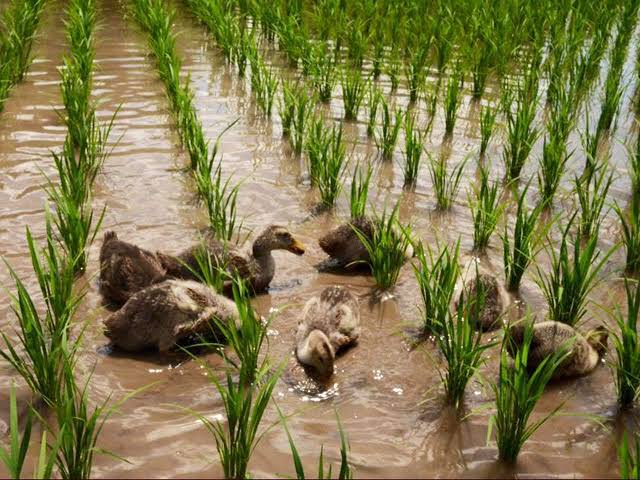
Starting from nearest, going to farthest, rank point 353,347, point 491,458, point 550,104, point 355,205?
point 491,458
point 353,347
point 355,205
point 550,104

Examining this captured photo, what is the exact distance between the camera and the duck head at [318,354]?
4.11 m

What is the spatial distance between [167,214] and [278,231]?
4.42ft

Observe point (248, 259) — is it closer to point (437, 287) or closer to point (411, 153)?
point (437, 287)

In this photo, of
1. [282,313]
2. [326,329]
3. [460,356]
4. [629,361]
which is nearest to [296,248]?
[282,313]

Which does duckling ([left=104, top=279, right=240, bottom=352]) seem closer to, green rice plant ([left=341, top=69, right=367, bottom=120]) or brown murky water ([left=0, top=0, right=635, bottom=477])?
brown murky water ([left=0, top=0, right=635, bottom=477])

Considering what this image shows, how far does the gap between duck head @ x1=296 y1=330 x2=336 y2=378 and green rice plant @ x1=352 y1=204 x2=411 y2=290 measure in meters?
0.92

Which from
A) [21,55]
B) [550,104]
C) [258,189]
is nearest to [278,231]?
[258,189]

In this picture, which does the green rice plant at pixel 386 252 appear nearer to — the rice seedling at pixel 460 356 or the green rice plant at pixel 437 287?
the green rice plant at pixel 437 287

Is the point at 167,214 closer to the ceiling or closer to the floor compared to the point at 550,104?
closer to the floor

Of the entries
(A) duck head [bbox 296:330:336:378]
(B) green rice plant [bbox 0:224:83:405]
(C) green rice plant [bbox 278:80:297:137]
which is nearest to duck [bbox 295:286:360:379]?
(A) duck head [bbox 296:330:336:378]

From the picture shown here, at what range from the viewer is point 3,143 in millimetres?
7402

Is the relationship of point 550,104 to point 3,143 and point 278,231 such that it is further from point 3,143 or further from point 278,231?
point 3,143

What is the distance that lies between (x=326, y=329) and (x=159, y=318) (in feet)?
2.89

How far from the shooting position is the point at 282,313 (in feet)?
16.1
